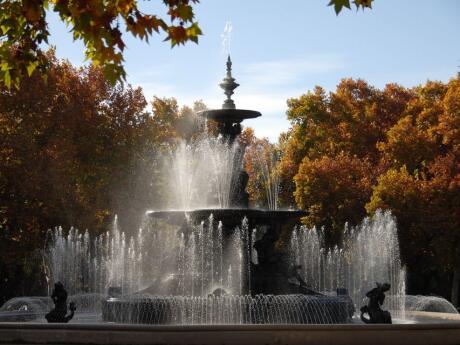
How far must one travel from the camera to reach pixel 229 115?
2070cm

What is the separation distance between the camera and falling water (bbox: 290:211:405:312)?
37688mm


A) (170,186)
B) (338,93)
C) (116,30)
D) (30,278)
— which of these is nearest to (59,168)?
(30,278)

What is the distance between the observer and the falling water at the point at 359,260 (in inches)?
1484

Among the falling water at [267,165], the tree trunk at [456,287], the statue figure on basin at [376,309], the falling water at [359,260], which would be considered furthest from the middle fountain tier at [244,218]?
the falling water at [267,165]

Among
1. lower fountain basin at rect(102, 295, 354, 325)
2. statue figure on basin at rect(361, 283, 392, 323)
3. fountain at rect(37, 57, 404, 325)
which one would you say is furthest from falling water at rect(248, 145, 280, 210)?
statue figure on basin at rect(361, 283, 392, 323)

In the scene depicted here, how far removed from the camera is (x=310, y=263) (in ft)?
131

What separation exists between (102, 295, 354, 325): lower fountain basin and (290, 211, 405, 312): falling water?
17.7 metres

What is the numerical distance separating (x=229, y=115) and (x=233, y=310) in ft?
16.8

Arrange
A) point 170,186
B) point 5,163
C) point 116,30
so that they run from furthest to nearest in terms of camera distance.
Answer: point 170,186 → point 5,163 → point 116,30

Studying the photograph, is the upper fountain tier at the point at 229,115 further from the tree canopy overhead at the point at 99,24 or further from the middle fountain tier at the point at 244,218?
the tree canopy overhead at the point at 99,24

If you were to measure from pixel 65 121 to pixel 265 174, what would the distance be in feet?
57.4

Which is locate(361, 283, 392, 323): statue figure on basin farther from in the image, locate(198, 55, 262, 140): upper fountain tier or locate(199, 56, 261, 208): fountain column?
locate(198, 55, 262, 140): upper fountain tier

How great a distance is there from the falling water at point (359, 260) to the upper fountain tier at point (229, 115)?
15.5m

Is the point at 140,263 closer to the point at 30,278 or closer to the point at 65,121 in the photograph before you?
the point at 30,278
